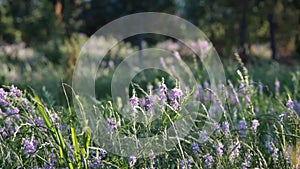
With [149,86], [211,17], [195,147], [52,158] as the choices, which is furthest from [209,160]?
[211,17]

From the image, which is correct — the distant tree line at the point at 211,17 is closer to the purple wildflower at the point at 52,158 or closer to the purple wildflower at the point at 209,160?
the purple wildflower at the point at 52,158

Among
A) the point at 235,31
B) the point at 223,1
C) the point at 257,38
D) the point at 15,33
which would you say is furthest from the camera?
the point at 15,33

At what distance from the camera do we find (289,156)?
220 centimetres

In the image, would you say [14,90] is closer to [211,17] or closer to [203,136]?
[203,136]

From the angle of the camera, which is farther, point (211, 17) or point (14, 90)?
point (211, 17)

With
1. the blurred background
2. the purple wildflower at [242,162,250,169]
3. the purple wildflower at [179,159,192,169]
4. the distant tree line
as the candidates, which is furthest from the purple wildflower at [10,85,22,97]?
the distant tree line

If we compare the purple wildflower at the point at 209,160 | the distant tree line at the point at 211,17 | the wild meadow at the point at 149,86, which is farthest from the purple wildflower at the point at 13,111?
the distant tree line at the point at 211,17

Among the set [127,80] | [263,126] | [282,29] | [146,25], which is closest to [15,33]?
[146,25]

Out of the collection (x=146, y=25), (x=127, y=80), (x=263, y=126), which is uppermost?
(x=146, y=25)

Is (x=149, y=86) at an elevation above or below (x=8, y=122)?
above

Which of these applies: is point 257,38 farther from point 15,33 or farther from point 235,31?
point 15,33

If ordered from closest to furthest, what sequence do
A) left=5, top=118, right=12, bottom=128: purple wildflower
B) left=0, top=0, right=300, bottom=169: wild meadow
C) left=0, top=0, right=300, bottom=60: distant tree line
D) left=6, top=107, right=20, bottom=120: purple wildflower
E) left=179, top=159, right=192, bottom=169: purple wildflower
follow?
left=179, top=159, right=192, bottom=169: purple wildflower → left=0, top=0, right=300, bottom=169: wild meadow → left=6, top=107, right=20, bottom=120: purple wildflower → left=5, top=118, right=12, bottom=128: purple wildflower → left=0, top=0, right=300, bottom=60: distant tree line

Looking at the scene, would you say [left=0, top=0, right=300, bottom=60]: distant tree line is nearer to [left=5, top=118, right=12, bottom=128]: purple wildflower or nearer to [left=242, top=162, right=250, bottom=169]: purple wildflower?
[left=5, top=118, right=12, bottom=128]: purple wildflower

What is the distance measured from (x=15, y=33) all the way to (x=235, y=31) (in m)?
7.43
